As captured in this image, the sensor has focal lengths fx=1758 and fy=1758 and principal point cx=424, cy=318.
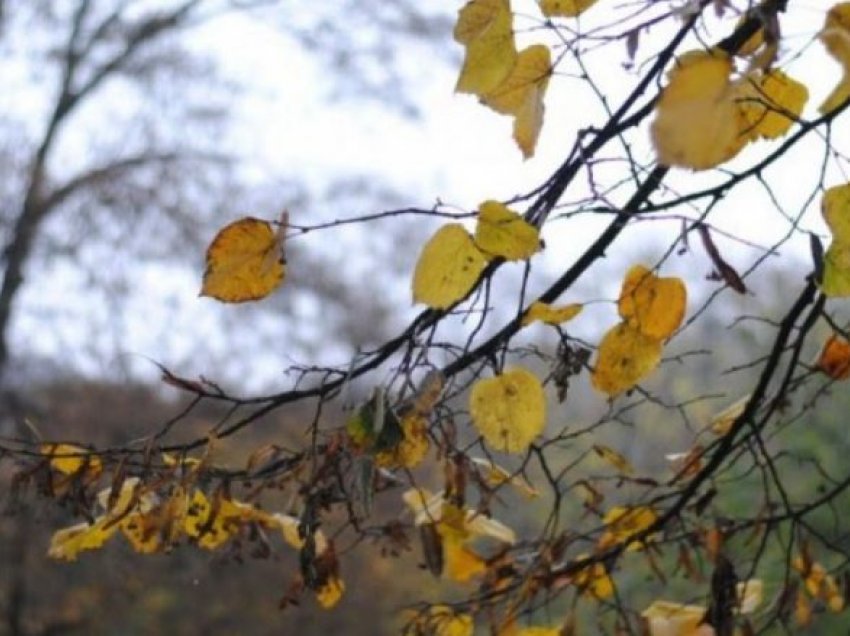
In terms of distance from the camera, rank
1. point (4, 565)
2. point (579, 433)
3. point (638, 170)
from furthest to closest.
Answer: point (4, 565)
point (579, 433)
point (638, 170)

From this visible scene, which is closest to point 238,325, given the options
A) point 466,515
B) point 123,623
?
point 123,623

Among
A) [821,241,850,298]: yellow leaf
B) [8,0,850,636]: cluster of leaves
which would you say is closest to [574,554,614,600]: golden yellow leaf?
[8,0,850,636]: cluster of leaves

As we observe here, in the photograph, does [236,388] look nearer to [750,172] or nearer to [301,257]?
[301,257]

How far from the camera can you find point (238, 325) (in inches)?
272

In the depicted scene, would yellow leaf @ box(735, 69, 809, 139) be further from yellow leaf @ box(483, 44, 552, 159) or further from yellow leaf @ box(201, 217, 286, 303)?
yellow leaf @ box(201, 217, 286, 303)

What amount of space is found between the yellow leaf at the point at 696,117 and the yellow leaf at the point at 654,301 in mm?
430

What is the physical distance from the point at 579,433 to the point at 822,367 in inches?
8.7

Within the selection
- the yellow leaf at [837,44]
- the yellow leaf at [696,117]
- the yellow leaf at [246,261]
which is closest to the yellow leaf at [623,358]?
the yellow leaf at [246,261]

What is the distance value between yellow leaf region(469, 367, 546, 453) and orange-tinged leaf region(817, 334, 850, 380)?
0.38m

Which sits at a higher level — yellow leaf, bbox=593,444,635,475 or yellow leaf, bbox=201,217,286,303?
yellow leaf, bbox=201,217,286,303

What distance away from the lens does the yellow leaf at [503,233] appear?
43.8 inches

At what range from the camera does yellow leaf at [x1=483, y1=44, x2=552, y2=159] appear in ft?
3.84

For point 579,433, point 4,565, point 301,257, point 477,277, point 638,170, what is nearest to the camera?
point 477,277

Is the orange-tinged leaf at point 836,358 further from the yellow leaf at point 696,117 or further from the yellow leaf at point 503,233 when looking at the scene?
the yellow leaf at point 696,117
